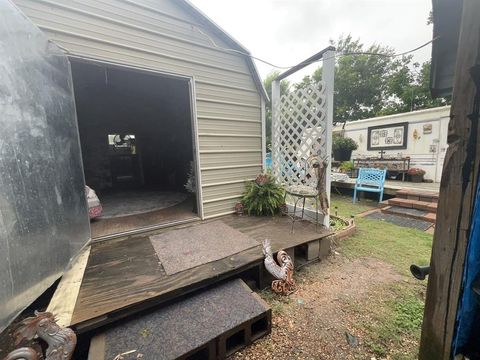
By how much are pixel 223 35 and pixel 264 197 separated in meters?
2.60

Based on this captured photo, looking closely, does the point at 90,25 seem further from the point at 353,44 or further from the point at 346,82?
the point at 353,44

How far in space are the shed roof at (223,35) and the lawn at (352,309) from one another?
118 inches

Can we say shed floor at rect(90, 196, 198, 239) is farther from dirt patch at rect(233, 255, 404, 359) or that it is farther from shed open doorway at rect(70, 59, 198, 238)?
dirt patch at rect(233, 255, 404, 359)

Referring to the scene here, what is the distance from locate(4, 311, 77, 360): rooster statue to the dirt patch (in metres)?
1.03

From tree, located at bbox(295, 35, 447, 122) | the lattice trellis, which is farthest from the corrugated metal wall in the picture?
tree, located at bbox(295, 35, 447, 122)

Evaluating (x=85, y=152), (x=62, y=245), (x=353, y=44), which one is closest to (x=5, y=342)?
(x=62, y=245)

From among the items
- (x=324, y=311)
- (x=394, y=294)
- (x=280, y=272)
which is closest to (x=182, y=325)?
(x=280, y=272)

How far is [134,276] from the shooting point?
1818 mm

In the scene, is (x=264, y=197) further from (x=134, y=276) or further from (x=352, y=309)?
(x=134, y=276)

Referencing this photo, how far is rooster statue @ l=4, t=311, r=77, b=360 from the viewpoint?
1141 mm

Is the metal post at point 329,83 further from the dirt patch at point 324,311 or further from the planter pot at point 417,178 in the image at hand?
the planter pot at point 417,178

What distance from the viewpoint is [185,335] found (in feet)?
4.47

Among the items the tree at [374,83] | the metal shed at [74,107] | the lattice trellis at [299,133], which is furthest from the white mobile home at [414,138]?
the tree at [374,83]

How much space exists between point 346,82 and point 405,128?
1143 cm
